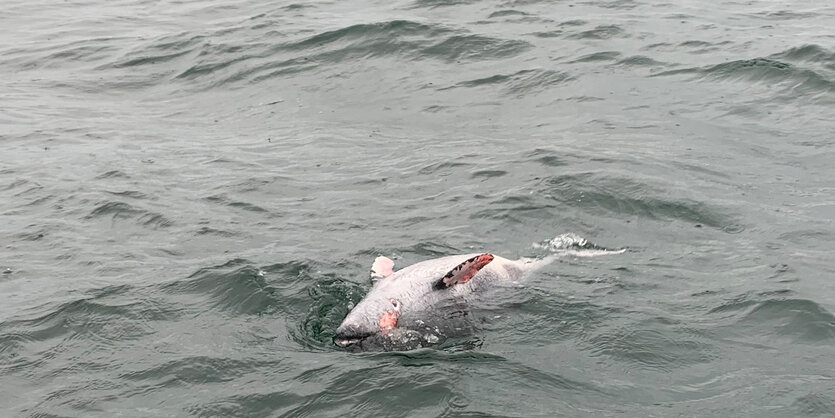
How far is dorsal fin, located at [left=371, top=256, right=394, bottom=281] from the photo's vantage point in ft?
33.1

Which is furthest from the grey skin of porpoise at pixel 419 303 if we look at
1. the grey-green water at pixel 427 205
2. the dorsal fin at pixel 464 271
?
the grey-green water at pixel 427 205

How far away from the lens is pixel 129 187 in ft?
45.3

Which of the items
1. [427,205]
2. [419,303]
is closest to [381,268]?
[419,303]

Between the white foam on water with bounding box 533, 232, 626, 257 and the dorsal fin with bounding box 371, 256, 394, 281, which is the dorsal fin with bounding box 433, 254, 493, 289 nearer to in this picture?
the dorsal fin with bounding box 371, 256, 394, 281

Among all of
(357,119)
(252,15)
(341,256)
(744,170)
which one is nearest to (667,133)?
(744,170)

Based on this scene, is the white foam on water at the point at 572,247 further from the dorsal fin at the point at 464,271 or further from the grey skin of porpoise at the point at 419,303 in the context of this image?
the dorsal fin at the point at 464,271

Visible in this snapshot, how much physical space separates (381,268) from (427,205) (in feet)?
8.64

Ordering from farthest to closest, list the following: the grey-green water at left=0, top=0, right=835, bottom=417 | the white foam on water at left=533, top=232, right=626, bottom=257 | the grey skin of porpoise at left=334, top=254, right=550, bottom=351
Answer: the white foam on water at left=533, top=232, right=626, bottom=257
the grey skin of porpoise at left=334, top=254, right=550, bottom=351
the grey-green water at left=0, top=0, right=835, bottom=417

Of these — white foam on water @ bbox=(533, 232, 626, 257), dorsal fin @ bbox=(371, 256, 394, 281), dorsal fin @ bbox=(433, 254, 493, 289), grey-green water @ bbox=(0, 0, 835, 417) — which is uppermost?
dorsal fin @ bbox=(433, 254, 493, 289)

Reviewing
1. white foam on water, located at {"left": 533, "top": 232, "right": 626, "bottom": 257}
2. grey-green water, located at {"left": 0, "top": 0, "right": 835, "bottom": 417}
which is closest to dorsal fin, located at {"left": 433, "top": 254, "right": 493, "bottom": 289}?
grey-green water, located at {"left": 0, "top": 0, "right": 835, "bottom": 417}

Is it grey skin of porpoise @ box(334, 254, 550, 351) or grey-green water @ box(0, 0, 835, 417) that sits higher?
grey skin of porpoise @ box(334, 254, 550, 351)

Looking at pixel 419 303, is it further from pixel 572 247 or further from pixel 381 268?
pixel 572 247

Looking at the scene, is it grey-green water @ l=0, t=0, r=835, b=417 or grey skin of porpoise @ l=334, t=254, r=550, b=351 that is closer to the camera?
grey-green water @ l=0, t=0, r=835, b=417

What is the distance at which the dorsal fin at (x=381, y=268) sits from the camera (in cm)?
1010
